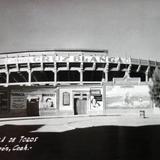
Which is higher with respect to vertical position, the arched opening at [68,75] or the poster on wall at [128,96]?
the arched opening at [68,75]

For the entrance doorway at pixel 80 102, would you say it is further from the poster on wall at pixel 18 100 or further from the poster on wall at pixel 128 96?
the poster on wall at pixel 18 100

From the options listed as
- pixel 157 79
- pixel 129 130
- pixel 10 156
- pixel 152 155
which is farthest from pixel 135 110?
pixel 10 156

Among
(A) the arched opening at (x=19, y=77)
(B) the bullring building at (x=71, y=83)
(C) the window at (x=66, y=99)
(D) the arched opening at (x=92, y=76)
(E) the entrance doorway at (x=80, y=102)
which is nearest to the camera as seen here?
(A) the arched opening at (x=19, y=77)

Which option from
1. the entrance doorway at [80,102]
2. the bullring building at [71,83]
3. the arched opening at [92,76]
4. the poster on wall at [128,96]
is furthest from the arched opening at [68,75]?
the poster on wall at [128,96]

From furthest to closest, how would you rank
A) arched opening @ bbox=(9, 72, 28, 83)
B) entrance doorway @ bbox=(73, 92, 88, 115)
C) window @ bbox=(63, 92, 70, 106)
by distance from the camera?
window @ bbox=(63, 92, 70, 106) < entrance doorway @ bbox=(73, 92, 88, 115) < arched opening @ bbox=(9, 72, 28, 83)

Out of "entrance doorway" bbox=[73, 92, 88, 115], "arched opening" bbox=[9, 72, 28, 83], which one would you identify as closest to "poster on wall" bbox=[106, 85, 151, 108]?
"entrance doorway" bbox=[73, 92, 88, 115]

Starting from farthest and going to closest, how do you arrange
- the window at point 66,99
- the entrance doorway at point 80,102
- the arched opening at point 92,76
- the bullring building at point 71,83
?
1. the window at point 66,99
2. the entrance doorway at point 80,102
3. the arched opening at point 92,76
4. the bullring building at point 71,83

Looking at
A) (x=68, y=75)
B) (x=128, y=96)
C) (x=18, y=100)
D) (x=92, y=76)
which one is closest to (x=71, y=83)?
(x=68, y=75)

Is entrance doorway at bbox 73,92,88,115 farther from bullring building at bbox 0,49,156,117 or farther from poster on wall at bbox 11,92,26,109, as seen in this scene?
poster on wall at bbox 11,92,26,109
